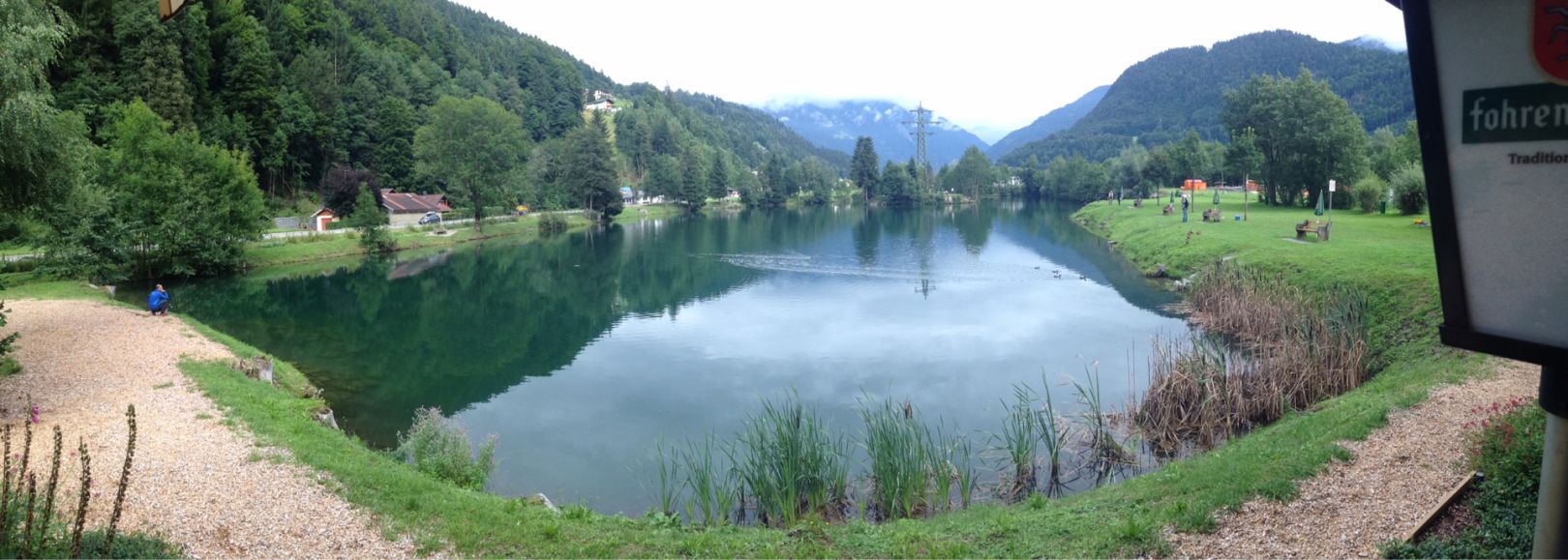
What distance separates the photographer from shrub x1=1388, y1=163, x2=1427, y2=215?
127 ft

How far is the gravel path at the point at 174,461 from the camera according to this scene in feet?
26.9

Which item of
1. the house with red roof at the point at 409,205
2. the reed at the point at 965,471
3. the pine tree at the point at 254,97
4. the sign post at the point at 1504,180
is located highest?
the pine tree at the point at 254,97

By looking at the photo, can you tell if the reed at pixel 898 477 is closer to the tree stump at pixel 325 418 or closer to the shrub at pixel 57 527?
the shrub at pixel 57 527

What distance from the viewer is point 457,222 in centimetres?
7169

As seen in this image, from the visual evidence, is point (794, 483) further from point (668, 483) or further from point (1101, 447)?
point (1101, 447)

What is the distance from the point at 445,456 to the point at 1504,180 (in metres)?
13.4

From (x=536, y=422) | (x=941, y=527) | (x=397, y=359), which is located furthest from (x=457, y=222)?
(x=941, y=527)

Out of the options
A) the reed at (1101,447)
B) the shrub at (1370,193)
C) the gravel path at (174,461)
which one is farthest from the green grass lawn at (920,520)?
the shrub at (1370,193)

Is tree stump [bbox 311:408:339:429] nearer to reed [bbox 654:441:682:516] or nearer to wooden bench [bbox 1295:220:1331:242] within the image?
reed [bbox 654:441:682:516]

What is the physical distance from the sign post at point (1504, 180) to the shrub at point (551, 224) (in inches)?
3015

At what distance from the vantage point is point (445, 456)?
1277 cm

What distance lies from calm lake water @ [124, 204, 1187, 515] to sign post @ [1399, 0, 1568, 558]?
1181cm

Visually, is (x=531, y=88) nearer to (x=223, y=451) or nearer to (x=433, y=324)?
(x=433, y=324)

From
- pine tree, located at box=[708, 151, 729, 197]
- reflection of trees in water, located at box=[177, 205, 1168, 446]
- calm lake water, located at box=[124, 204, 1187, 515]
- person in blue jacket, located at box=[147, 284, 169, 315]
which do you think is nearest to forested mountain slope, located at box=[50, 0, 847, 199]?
reflection of trees in water, located at box=[177, 205, 1168, 446]
